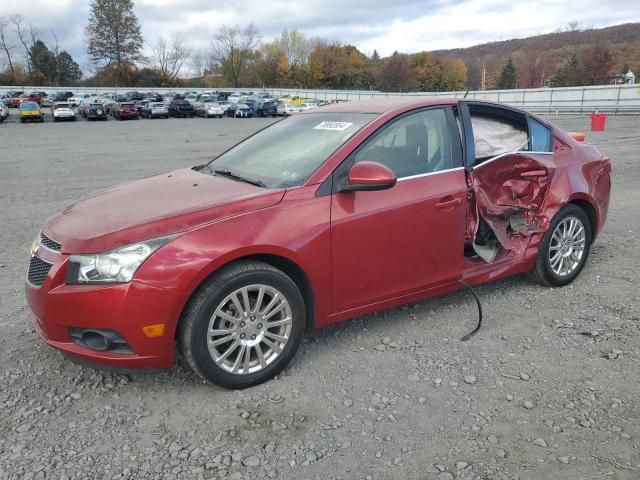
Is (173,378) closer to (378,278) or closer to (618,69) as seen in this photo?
(378,278)

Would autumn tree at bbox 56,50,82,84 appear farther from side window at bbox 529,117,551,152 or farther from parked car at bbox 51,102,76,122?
side window at bbox 529,117,551,152

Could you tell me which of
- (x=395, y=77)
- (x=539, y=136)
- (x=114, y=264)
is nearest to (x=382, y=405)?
(x=114, y=264)

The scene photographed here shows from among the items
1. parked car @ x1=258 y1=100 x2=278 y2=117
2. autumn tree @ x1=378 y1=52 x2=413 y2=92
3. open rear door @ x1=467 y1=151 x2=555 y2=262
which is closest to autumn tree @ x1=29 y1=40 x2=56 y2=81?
autumn tree @ x1=378 y1=52 x2=413 y2=92

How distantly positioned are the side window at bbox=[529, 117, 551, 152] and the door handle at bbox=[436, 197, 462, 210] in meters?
1.21

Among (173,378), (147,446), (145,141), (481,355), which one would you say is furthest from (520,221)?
(145,141)

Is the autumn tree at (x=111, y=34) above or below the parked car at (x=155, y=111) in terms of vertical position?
above

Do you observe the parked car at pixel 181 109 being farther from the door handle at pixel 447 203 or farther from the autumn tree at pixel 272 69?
the autumn tree at pixel 272 69

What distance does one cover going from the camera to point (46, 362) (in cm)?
350

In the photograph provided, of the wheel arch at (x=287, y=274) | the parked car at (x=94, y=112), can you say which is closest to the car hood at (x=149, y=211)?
the wheel arch at (x=287, y=274)

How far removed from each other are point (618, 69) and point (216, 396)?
9566 cm

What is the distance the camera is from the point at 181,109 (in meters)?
47.1

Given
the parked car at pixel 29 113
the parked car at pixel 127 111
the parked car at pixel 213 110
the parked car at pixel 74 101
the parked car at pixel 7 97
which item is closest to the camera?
the parked car at pixel 29 113

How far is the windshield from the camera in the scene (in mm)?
3555

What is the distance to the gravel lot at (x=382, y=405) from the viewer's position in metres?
2.58
